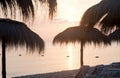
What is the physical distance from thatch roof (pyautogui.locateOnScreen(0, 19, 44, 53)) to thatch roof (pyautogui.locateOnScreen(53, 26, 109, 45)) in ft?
22.4

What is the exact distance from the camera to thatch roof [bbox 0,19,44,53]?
1101cm

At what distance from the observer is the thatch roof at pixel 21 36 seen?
11.0 metres

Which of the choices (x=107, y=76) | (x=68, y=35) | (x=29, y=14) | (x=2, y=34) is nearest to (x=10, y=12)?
(x=29, y=14)

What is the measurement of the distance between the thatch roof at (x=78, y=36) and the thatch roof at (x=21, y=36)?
6837 millimetres

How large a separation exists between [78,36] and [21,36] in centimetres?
751

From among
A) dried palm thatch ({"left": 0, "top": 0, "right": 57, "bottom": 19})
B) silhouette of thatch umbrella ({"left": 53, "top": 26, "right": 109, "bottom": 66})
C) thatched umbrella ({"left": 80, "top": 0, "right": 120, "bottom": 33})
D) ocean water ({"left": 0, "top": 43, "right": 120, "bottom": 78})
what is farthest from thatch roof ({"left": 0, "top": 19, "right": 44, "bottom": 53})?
silhouette of thatch umbrella ({"left": 53, "top": 26, "right": 109, "bottom": 66})

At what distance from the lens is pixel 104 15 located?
9.48 meters

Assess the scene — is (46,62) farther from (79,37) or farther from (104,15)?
(104,15)

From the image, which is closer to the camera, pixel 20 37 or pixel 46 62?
pixel 20 37

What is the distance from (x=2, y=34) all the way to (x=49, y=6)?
368 cm

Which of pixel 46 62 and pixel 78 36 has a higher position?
pixel 78 36

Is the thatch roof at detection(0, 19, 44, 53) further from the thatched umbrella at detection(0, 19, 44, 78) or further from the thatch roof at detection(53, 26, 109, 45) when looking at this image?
the thatch roof at detection(53, 26, 109, 45)

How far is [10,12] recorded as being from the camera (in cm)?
673

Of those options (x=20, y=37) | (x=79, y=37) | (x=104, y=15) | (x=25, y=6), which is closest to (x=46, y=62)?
(x=79, y=37)
